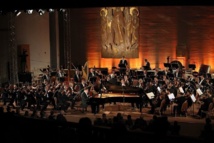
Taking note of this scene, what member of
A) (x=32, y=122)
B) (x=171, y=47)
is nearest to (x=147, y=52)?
(x=171, y=47)

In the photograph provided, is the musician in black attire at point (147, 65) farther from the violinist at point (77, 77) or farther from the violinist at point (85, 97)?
the violinist at point (85, 97)

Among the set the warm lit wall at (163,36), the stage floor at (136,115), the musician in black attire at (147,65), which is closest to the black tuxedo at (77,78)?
the stage floor at (136,115)

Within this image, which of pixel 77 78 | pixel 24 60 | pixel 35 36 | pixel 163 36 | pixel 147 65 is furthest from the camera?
pixel 35 36

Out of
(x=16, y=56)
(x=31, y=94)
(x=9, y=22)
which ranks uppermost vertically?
(x=9, y=22)

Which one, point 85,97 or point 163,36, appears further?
point 163,36

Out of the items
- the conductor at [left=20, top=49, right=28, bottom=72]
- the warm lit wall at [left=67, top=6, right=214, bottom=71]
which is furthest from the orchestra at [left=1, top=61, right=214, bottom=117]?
the conductor at [left=20, top=49, right=28, bottom=72]

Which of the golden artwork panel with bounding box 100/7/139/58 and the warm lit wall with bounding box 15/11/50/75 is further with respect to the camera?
the golden artwork panel with bounding box 100/7/139/58


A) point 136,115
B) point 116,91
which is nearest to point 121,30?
point 116,91

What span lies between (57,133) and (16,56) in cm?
1869

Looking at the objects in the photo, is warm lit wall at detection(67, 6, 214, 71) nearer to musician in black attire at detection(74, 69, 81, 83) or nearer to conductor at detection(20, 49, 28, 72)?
conductor at detection(20, 49, 28, 72)

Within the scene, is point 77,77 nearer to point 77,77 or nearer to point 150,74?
point 77,77

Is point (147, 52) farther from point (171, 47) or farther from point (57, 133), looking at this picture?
point (57, 133)

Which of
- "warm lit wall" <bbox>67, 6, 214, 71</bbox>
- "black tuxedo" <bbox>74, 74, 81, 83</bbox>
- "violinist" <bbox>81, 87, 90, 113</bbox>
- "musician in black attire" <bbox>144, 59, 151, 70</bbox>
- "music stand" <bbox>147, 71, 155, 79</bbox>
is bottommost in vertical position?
"violinist" <bbox>81, 87, 90, 113</bbox>

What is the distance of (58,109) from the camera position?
17.0m
